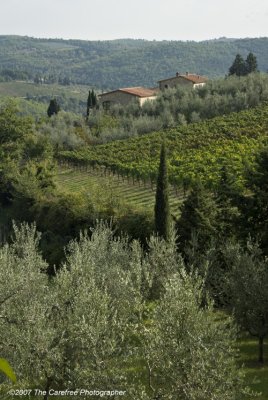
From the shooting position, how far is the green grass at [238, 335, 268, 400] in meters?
18.6

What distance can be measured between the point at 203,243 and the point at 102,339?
50.3 feet

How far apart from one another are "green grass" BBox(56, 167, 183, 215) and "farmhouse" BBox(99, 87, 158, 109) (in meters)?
38.8

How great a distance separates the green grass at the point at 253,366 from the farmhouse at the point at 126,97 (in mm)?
76404

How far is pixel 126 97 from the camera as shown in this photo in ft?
333

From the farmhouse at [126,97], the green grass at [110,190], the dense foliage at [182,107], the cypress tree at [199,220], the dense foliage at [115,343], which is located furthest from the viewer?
Result: the farmhouse at [126,97]

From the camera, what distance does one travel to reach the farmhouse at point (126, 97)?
97812 mm

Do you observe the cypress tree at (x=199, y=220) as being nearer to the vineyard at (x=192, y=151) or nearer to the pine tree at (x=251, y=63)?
the vineyard at (x=192, y=151)

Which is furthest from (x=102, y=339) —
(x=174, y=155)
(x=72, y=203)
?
(x=174, y=155)

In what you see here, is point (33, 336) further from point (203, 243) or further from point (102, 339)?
point (203, 243)

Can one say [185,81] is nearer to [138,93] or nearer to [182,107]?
[138,93]

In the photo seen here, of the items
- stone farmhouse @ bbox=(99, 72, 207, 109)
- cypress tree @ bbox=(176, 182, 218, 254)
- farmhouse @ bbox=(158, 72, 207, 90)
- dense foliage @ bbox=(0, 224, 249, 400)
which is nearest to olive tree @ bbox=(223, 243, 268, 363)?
dense foliage @ bbox=(0, 224, 249, 400)

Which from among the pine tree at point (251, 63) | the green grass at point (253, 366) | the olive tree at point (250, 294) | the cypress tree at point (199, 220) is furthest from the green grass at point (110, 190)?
the pine tree at point (251, 63)

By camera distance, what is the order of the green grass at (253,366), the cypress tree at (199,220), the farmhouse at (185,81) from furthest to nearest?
the farmhouse at (185,81) < the cypress tree at (199,220) < the green grass at (253,366)

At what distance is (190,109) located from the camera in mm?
79625
